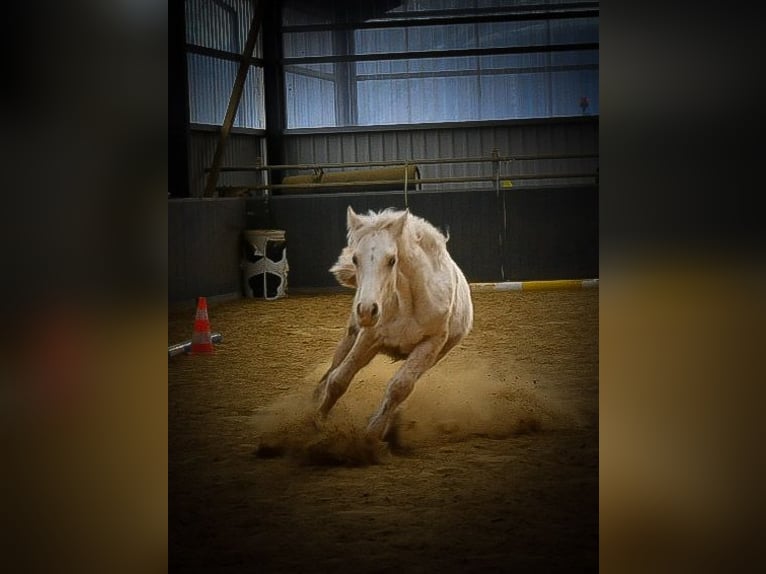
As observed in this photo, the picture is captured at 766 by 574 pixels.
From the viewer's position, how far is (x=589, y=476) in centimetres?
371

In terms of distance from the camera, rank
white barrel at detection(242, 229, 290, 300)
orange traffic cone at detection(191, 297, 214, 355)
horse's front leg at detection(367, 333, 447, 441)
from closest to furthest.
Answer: orange traffic cone at detection(191, 297, 214, 355) < horse's front leg at detection(367, 333, 447, 441) < white barrel at detection(242, 229, 290, 300)

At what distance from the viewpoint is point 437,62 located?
384 cm

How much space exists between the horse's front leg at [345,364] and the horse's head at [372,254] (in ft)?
0.21

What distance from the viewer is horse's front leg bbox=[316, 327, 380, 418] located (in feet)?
12.5

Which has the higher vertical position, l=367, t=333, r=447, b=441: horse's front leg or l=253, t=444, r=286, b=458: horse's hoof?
l=367, t=333, r=447, b=441: horse's front leg

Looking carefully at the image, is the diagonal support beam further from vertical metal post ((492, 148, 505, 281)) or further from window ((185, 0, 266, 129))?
vertical metal post ((492, 148, 505, 281))

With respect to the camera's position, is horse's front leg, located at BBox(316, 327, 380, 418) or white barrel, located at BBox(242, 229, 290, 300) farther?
white barrel, located at BBox(242, 229, 290, 300)

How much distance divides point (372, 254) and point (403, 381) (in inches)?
20.6

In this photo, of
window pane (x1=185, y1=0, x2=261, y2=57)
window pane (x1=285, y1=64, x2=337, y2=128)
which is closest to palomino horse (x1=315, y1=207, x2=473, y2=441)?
window pane (x1=285, y1=64, x2=337, y2=128)
